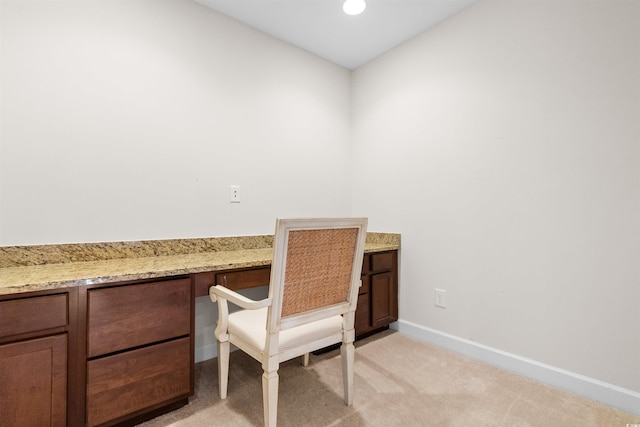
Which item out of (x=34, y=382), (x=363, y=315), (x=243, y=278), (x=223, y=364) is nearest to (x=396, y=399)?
(x=363, y=315)

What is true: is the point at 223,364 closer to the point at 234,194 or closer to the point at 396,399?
the point at 396,399

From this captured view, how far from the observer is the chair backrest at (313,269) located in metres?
1.16

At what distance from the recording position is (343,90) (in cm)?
280

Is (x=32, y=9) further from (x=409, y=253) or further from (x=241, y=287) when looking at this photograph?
(x=409, y=253)

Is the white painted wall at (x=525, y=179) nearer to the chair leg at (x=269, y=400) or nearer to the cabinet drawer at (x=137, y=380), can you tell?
the chair leg at (x=269, y=400)

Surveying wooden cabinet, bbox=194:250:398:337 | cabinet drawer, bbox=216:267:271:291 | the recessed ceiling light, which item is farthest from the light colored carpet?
the recessed ceiling light

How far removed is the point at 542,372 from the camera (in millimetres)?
1681

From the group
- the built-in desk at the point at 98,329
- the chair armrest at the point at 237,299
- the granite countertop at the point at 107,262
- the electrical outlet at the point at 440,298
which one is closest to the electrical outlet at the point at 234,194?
the granite countertop at the point at 107,262

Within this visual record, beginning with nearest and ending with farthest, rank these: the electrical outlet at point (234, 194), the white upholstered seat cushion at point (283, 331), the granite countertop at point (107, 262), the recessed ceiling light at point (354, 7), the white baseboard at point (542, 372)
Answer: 1. the granite countertop at point (107, 262)
2. the white upholstered seat cushion at point (283, 331)
3. the white baseboard at point (542, 372)
4. the recessed ceiling light at point (354, 7)
5. the electrical outlet at point (234, 194)

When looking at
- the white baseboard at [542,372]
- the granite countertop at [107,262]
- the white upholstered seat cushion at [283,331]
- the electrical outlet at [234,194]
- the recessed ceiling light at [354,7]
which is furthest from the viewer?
the electrical outlet at [234,194]

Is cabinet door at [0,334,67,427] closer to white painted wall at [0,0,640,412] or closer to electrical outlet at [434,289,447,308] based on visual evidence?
white painted wall at [0,0,640,412]

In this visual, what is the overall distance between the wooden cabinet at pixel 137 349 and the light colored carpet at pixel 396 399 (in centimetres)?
15

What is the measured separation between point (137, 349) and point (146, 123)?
1237 mm

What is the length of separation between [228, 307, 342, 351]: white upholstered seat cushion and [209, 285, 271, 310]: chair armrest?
0.53ft
